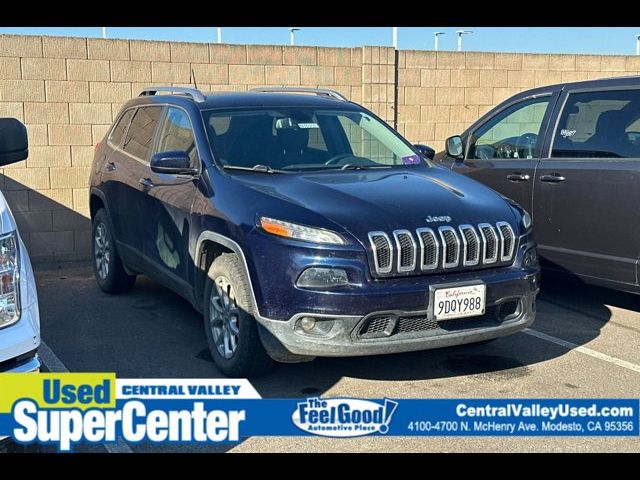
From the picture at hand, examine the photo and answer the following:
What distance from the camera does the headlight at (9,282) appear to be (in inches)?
113

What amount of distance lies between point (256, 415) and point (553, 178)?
3.41m

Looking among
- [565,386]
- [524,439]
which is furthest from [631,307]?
[524,439]

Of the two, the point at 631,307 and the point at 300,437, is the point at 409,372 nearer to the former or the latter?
the point at 300,437

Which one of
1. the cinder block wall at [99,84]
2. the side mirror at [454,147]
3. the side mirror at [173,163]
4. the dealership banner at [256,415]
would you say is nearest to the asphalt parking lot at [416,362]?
the dealership banner at [256,415]

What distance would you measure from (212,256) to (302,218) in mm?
889

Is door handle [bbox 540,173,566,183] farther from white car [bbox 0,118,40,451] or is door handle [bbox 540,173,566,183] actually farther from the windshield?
white car [bbox 0,118,40,451]

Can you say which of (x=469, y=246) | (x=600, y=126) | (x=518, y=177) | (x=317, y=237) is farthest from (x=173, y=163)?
(x=600, y=126)

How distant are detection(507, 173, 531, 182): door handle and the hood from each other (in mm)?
1520

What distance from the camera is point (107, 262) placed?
268 inches

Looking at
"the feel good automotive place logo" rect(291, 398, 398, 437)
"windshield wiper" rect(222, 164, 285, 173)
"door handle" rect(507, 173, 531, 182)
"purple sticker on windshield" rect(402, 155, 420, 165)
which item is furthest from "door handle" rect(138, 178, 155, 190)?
"door handle" rect(507, 173, 531, 182)

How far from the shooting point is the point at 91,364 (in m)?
4.91

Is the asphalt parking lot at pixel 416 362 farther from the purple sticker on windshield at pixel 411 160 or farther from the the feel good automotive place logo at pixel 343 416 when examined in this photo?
the purple sticker on windshield at pixel 411 160

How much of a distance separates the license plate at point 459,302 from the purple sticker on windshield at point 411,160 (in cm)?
147
